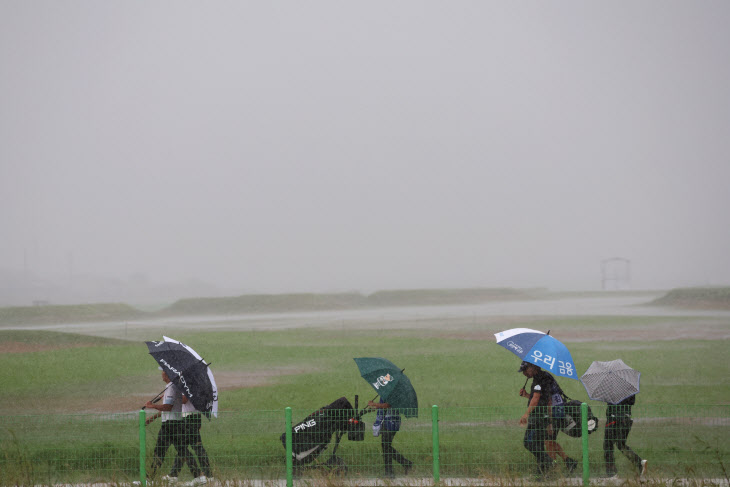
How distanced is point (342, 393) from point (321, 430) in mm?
11348

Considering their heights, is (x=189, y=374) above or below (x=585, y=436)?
above

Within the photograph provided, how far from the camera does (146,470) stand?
997 centimetres

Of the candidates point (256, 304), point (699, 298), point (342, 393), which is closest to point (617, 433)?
point (342, 393)

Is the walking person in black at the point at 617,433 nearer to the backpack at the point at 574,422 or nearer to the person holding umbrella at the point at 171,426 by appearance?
the backpack at the point at 574,422

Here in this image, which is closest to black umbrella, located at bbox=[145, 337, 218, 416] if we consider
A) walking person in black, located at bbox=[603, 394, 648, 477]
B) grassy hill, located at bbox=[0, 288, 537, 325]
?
walking person in black, located at bbox=[603, 394, 648, 477]

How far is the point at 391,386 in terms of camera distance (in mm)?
9438

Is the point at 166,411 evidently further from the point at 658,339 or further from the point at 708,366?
the point at 658,339

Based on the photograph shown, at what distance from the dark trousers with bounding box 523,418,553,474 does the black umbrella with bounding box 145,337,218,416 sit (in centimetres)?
412

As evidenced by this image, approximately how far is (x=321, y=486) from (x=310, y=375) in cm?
1634

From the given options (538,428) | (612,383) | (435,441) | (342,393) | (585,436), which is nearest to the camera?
(435,441)

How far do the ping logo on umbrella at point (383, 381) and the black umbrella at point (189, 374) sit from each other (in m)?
2.12

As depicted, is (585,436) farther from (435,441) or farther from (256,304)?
(256,304)

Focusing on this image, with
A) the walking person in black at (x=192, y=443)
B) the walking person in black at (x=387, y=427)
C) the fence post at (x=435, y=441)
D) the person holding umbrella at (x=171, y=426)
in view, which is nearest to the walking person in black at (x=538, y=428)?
the fence post at (x=435, y=441)

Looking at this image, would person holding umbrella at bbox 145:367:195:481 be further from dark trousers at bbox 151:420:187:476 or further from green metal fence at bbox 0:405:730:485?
green metal fence at bbox 0:405:730:485
